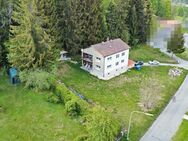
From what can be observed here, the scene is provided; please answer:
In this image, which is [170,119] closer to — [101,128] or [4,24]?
[101,128]

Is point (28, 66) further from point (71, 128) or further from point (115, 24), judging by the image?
point (115, 24)

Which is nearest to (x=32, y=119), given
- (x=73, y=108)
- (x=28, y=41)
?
(x=73, y=108)

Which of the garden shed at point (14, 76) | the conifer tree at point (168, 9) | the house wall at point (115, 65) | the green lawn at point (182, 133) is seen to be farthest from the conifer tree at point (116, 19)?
the conifer tree at point (168, 9)

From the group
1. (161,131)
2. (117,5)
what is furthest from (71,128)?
(117,5)

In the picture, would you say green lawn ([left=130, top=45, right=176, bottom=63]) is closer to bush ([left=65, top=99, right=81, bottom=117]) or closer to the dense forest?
the dense forest

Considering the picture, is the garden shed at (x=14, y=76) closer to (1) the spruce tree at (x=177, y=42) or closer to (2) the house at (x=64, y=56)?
(2) the house at (x=64, y=56)

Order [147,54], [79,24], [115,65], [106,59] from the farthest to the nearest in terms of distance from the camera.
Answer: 1. [147,54]
2. [79,24]
3. [115,65]
4. [106,59]
